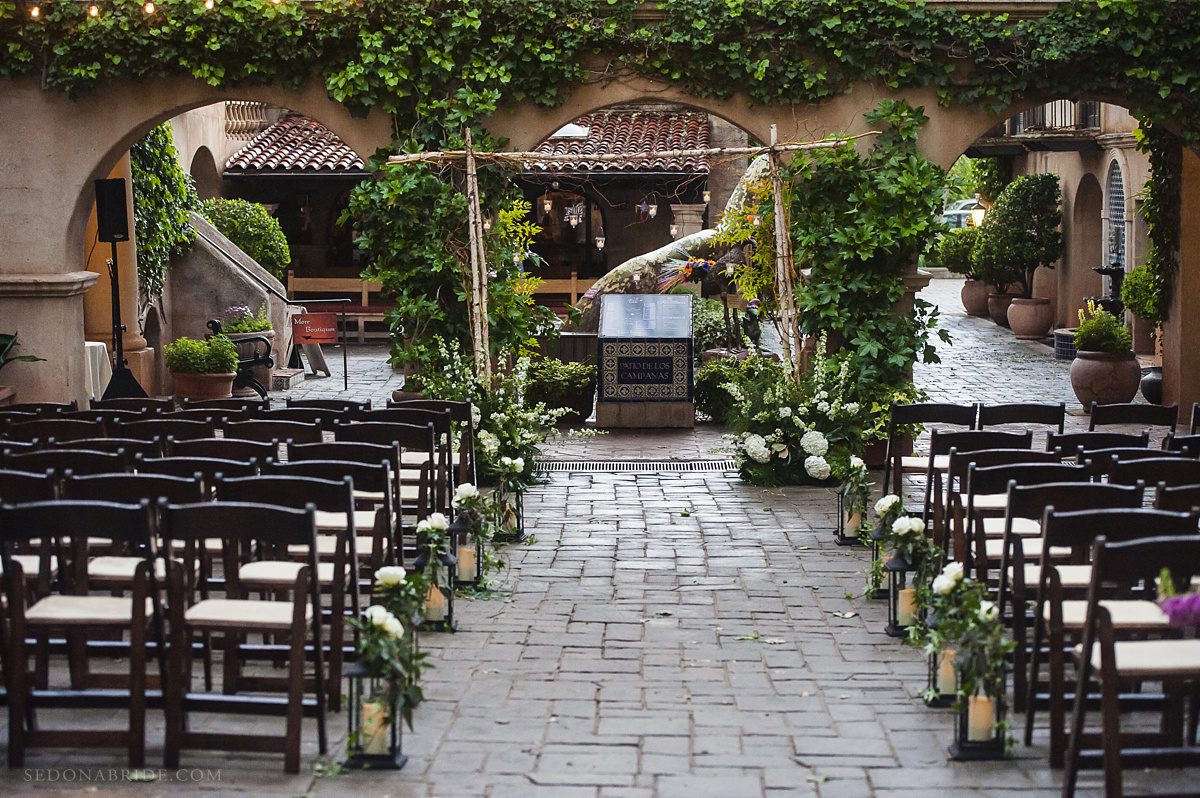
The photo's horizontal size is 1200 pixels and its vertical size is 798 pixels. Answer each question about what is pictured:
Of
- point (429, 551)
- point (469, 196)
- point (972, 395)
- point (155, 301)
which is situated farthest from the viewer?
point (155, 301)

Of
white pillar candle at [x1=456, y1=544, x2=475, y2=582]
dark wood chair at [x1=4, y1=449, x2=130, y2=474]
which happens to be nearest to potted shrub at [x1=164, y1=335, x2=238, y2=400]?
white pillar candle at [x1=456, y1=544, x2=475, y2=582]

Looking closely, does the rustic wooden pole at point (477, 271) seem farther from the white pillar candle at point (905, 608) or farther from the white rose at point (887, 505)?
the white pillar candle at point (905, 608)

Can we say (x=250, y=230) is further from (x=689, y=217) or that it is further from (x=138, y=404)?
(x=138, y=404)

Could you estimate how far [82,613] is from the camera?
576 cm

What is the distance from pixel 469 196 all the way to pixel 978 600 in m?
7.26

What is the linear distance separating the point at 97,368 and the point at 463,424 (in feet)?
18.3

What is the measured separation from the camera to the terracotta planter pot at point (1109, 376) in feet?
50.7

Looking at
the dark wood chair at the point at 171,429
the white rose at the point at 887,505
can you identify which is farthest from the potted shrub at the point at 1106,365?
the dark wood chair at the point at 171,429

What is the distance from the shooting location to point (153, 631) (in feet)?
20.2

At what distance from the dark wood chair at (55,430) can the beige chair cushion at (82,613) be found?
3150 mm

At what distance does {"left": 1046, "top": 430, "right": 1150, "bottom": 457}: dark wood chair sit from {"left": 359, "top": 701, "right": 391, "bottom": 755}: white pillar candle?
449cm

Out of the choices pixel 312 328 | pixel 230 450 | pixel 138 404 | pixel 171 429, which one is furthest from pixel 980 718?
pixel 312 328

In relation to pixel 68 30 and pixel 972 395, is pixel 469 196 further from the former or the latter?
pixel 972 395

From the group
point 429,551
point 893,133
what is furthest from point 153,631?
point 893,133
